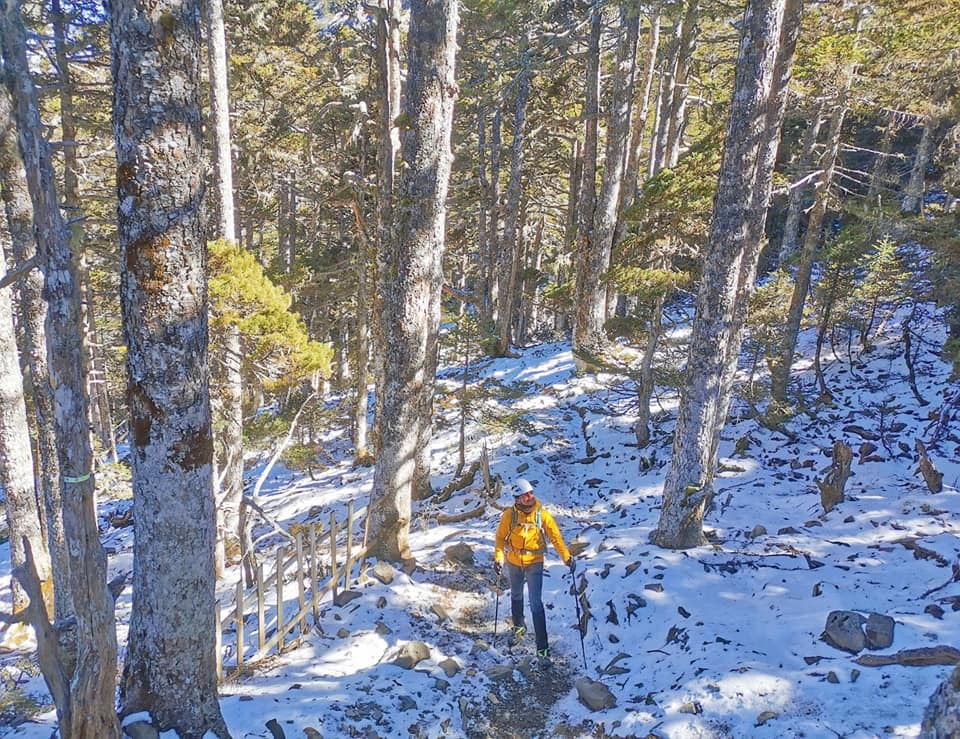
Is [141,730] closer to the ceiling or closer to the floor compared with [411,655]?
closer to the ceiling

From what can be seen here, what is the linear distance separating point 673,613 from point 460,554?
329 cm

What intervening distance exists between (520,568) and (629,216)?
27.7 feet

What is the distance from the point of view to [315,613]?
7.07m

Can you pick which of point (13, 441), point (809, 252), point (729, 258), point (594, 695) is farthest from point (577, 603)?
point (809, 252)

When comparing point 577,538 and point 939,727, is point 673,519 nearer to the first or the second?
point 577,538

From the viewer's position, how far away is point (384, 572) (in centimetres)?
795

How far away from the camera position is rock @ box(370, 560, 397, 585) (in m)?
7.89

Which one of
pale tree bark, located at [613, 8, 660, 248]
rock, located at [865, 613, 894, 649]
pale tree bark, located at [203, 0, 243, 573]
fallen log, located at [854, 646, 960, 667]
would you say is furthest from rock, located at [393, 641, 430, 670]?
pale tree bark, located at [613, 8, 660, 248]

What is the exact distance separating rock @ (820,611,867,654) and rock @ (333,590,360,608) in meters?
5.51

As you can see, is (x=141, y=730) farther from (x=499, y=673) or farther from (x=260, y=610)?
(x=499, y=673)

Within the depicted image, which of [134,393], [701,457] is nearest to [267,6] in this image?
[134,393]

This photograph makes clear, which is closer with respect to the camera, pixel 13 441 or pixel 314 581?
pixel 314 581

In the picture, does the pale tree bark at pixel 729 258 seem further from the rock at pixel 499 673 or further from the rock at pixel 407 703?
the rock at pixel 407 703

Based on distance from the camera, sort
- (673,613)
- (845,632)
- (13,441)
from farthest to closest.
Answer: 1. (13,441)
2. (673,613)
3. (845,632)
